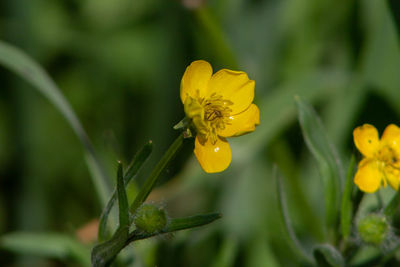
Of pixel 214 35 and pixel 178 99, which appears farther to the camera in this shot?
pixel 178 99

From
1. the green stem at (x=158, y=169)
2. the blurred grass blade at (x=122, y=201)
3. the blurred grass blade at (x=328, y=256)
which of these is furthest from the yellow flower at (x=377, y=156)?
the blurred grass blade at (x=122, y=201)

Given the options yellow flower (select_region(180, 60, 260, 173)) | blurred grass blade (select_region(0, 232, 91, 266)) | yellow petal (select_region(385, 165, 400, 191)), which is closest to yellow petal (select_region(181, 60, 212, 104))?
yellow flower (select_region(180, 60, 260, 173))

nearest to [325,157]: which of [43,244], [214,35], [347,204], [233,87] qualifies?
[347,204]

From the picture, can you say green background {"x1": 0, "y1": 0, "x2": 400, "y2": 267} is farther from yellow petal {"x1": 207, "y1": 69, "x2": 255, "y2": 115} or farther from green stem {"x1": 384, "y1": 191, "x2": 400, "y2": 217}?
yellow petal {"x1": 207, "y1": 69, "x2": 255, "y2": 115}

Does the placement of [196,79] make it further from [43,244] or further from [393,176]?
[43,244]

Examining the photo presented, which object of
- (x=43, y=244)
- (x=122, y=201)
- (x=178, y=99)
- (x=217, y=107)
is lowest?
(x=122, y=201)

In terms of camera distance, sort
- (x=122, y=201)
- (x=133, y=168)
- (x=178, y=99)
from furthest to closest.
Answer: (x=178, y=99) < (x=133, y=168) < (x=122, y=201)

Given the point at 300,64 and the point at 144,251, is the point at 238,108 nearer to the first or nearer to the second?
Answer: the point at 144,251
